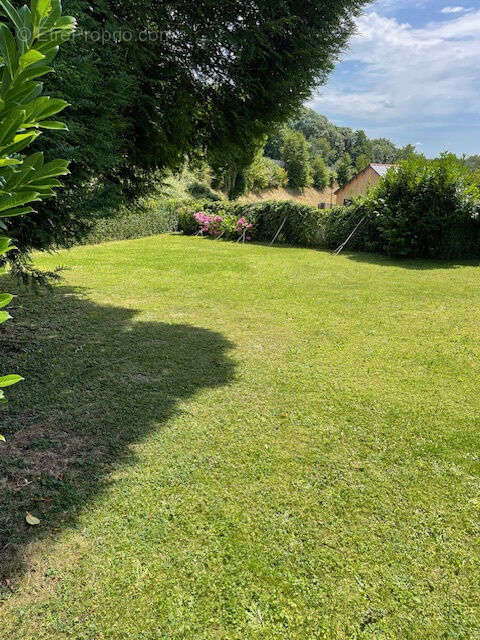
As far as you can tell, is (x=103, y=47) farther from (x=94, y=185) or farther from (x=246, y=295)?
(x=246, y=295)

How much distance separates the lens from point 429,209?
13.7 meters

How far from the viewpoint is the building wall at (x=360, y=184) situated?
129ft

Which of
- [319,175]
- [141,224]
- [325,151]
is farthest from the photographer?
[325,151]

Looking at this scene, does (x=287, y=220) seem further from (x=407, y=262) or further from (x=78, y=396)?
(x=78, y=396)

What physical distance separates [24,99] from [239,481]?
2.69 meters

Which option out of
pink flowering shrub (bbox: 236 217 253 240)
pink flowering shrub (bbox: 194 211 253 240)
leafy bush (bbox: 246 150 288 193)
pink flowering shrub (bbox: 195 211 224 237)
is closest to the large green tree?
pink flowering shrub (bbox: 236 217 253 240)

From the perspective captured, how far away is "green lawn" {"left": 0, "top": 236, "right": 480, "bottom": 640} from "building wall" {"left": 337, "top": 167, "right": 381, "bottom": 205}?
3531 centimetres

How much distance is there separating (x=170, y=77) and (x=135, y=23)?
2.81ft

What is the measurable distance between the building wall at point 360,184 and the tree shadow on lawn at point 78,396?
3540 cm

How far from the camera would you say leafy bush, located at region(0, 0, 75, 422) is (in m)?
0.99

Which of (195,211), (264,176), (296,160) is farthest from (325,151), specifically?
(195,211)

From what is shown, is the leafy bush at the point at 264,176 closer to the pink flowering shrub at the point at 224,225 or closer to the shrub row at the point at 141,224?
the shrub row at the point at 141,224

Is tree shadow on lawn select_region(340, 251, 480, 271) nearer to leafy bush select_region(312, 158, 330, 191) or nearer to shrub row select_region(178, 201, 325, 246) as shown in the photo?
shrub row select_region(178, 201, 325, 246)

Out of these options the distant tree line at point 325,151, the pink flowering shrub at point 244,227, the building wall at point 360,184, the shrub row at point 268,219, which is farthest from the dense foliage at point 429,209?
the distant tree line at point 325,151
